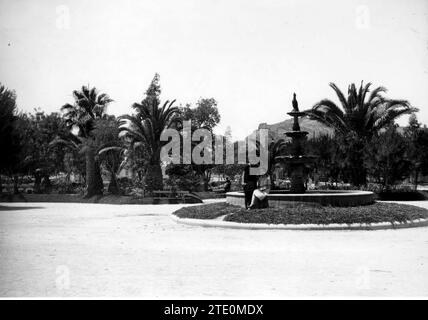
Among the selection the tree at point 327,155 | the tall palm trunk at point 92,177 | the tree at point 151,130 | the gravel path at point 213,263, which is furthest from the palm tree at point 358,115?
the gravel path at point 213,263

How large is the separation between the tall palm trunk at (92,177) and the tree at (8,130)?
660 centimetres

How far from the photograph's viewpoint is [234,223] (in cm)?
1309

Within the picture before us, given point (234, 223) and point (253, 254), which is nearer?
point (253, 254)

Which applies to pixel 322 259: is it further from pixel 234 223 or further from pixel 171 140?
pixel 171 140

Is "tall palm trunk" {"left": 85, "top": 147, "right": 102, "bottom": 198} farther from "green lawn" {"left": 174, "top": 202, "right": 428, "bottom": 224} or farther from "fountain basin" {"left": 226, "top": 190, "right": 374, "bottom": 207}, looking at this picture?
"fountain basin" {"left": 226, "top": 190, "right": 374, "bottom": 207}

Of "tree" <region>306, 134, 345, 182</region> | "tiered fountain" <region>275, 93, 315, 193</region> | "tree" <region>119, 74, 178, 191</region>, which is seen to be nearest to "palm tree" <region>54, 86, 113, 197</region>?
"tree" <region>119, 74, 178, 191</region>

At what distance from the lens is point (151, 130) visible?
29000mm

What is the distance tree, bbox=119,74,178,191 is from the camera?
93.9 ft

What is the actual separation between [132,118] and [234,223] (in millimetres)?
17135

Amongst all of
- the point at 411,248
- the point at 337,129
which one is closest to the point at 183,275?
the point at 411,248

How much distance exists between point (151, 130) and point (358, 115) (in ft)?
46.0

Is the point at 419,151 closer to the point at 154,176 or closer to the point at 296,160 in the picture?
the point at 154,176

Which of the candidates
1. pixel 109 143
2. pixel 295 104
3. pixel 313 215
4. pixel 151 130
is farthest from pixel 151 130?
pixel 313 215

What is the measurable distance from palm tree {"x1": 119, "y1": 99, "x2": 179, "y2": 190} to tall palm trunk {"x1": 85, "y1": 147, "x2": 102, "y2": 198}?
3.78 meters
